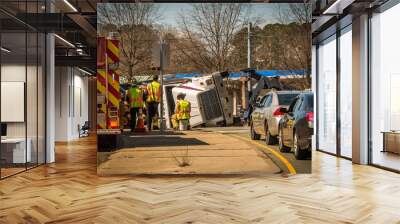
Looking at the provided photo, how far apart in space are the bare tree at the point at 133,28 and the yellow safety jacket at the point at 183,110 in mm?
791

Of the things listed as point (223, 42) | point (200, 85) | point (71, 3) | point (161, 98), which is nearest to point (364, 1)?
point (223, 42)

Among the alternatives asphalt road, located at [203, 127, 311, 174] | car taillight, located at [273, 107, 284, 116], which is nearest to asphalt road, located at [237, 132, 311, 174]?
asphalt road, located at [203, 127, 311, 174]

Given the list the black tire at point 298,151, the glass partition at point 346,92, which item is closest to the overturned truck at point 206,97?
the black tire at point 298,151

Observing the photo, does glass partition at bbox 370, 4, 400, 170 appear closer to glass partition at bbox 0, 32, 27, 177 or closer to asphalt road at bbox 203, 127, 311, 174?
asphalt road at bbox 203, 127, 311, 174

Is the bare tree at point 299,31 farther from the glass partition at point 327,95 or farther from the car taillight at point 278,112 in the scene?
the glass partition at point 327,95

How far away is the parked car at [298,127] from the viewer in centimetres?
701

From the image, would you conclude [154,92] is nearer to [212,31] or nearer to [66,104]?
[212,31]

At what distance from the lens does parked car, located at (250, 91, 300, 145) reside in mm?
7066

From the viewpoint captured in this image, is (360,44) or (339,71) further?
(339,71)

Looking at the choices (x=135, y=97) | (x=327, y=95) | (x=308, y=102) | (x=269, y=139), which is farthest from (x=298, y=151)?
(x=327, y=95)

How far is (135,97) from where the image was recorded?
23.5ft

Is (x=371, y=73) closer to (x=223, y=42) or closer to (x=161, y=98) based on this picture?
(x=223, y=42)

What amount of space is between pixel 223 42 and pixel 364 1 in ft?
8.16

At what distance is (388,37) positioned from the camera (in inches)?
306
